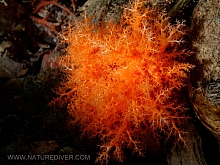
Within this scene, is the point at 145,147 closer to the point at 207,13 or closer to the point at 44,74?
the point at 207,13

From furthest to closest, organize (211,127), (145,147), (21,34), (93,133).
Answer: (21,34), (93,133), (145,147), (211,127)

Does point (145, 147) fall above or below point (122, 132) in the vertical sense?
below

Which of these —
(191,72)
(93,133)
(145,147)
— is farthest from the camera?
(93,133)

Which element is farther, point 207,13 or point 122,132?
point 122,132

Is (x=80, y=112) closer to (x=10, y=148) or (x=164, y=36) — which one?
(x=10, y=148)

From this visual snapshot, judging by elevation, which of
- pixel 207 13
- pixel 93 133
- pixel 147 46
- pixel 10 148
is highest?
pixel 207 13

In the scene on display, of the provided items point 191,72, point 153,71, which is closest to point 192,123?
point 191,72
